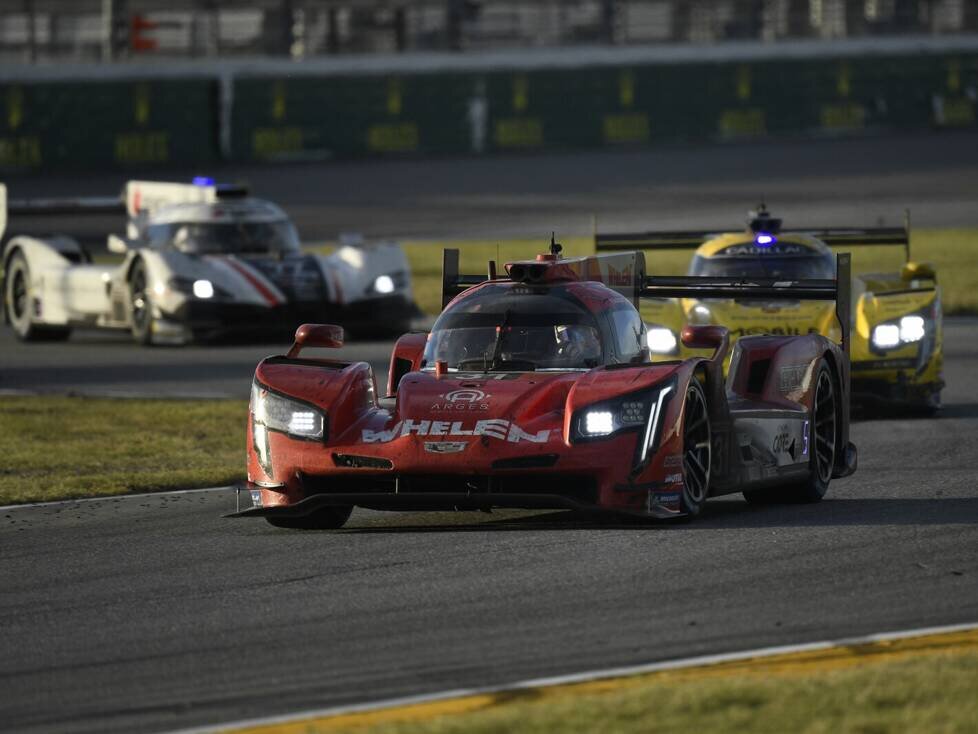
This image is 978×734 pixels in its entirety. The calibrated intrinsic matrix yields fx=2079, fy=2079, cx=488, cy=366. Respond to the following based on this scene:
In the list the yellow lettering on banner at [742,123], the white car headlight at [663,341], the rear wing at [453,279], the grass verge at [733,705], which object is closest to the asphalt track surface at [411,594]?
the grass verge at [733,705]

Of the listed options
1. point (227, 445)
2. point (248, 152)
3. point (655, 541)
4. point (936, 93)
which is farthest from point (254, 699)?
point (936, 93)

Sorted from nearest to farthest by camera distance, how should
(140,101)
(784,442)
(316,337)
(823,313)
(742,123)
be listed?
1. (784,442)
2. (316,337)
3. (823,313)
4. (140,101)
5. (742,123)

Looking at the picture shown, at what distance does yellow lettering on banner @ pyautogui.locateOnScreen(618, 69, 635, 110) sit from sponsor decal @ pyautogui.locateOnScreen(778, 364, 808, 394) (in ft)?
110

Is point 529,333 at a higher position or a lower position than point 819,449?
higher

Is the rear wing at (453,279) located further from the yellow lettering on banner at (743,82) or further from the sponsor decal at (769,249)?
the yellow lettering on banner at (743,82)

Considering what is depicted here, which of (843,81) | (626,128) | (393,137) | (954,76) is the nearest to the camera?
(393,137)

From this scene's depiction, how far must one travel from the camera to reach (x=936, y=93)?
4784cm

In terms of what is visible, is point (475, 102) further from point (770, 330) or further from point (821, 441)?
point (821, 441)

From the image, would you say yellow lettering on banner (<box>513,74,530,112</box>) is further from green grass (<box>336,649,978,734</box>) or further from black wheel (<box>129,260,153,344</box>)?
green grass (<box>336,649,978,734</box>)

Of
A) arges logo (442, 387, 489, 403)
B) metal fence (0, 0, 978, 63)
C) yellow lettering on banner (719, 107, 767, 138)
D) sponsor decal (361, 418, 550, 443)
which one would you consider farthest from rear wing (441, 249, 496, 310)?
yellow lettering on banner (719, 107, 767, 138)

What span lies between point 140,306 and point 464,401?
12380 mm

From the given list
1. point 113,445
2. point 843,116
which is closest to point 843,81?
point 843,116

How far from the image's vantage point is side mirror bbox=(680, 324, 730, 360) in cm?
1061

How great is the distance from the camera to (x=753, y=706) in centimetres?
627
